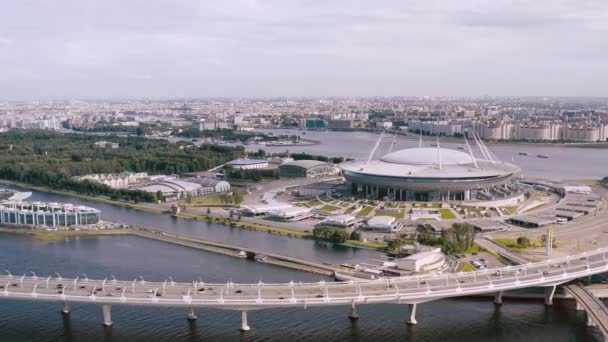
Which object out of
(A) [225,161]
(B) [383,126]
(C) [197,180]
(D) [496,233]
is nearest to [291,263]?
(D) [496,233]

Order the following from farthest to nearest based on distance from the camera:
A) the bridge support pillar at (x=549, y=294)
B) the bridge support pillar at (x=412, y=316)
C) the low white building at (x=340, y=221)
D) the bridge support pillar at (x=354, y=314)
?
the low white building at (x=340, y=221)
the bridge support pillar at (x=549, y=294)
the bridge support pillar at (x=354, y=314)
the bridge support pillar at (x=412, y=316)

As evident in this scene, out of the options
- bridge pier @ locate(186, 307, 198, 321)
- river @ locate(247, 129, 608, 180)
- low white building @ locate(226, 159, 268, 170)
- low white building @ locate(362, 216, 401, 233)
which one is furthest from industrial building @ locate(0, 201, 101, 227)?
river @ locate(247, 129, 608, 180)

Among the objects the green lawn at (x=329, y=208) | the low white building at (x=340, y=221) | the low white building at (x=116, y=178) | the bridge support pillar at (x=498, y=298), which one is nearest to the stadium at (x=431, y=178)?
the green lawn at (x=329, y=208)

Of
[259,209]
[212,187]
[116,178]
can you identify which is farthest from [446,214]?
[116,178]

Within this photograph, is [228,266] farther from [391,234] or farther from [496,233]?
[496,233]

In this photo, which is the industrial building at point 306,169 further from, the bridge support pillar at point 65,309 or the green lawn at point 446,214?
the bridge support pillar at point 65,309
